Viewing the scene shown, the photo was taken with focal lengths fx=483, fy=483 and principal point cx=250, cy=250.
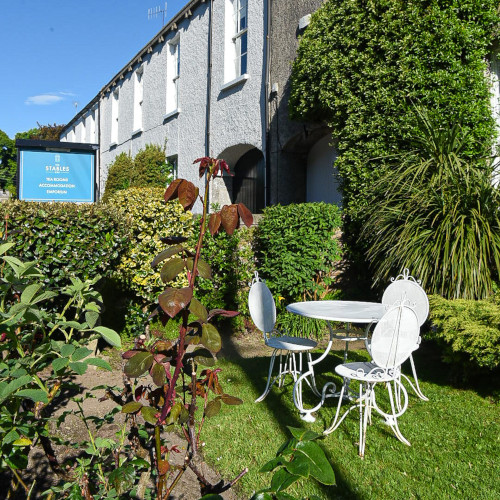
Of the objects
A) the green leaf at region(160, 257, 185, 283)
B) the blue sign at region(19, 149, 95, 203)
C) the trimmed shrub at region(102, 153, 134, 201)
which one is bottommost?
the green leaf at region(160, 257, 185, 283)

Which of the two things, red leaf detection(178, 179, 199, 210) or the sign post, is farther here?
the sign post

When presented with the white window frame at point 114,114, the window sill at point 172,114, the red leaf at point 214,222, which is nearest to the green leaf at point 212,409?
the red leaf at point 214,222

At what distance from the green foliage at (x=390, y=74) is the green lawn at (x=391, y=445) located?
3.25 metres

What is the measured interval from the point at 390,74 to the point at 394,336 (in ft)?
15.3

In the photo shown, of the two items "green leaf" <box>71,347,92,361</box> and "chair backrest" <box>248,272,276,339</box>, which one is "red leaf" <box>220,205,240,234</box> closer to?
"green leaf" <box>71,347,92,361</box>

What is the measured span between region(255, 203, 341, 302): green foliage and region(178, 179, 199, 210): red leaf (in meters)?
5.38

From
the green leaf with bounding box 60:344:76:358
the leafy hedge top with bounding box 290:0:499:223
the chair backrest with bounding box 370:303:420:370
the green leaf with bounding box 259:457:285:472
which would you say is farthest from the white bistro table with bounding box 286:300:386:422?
the leafy hedge top with bounding box 290:0:499:223

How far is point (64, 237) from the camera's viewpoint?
5.05m

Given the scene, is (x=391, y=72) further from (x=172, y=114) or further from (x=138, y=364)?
(x=172, y=114)

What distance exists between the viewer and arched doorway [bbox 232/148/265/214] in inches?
462

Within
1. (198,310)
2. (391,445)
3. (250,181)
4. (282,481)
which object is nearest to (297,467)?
(282,481)

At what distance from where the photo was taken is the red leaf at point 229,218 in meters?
1.57

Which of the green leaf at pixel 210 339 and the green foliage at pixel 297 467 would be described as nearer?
the green foliage at pixel 297 467

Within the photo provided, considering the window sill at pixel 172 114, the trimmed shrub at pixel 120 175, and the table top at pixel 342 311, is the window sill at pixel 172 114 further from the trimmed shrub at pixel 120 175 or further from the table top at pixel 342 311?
the table top at pixel 342 311
